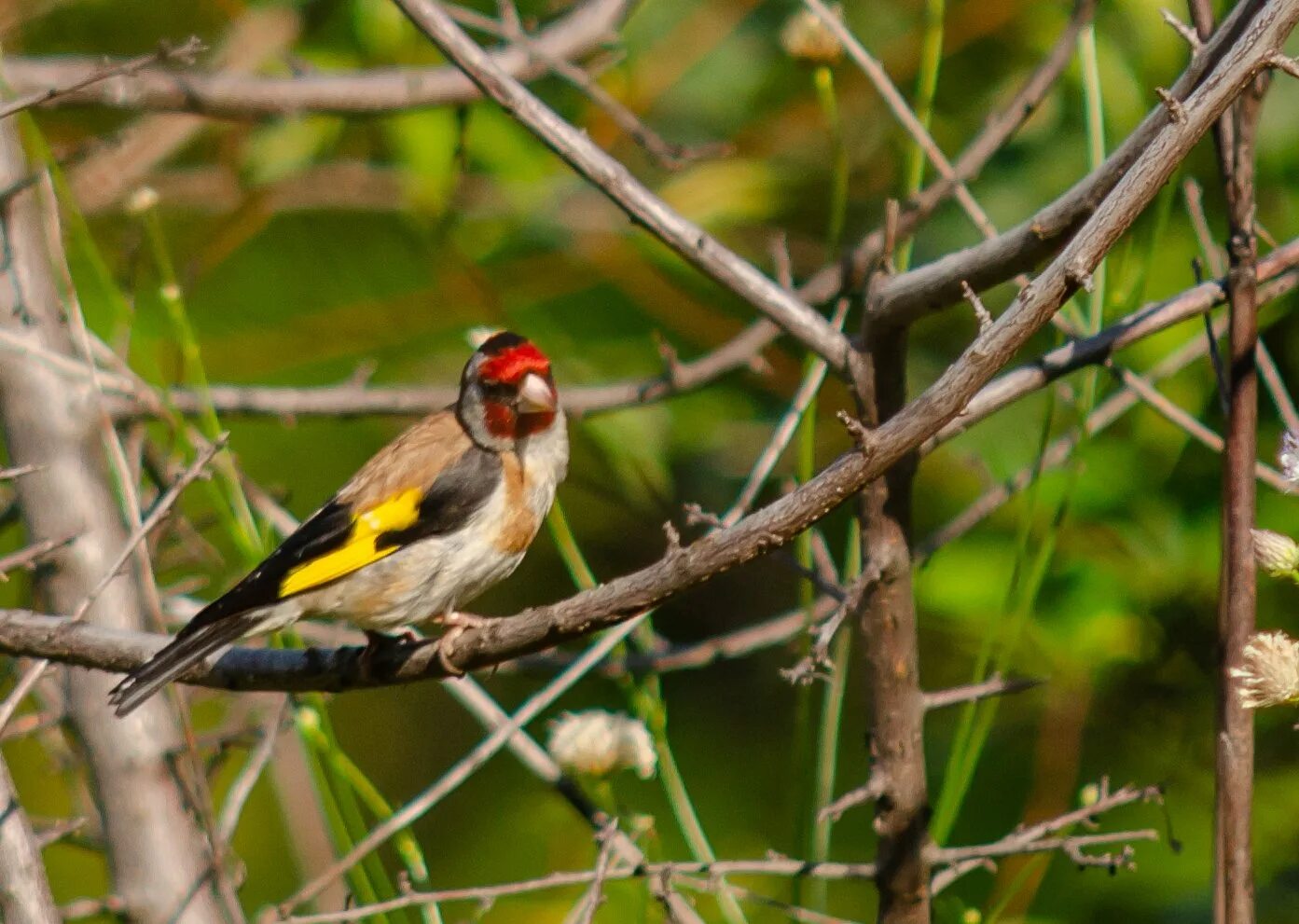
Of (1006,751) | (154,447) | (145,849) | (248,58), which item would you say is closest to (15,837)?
(145,849)

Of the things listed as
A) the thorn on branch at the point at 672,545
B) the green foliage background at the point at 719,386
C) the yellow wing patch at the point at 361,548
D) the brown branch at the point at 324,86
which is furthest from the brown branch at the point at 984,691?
the brown branch at the point at 324,86

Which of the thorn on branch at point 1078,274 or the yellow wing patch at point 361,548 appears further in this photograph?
the yellow wing patch at point 361,548

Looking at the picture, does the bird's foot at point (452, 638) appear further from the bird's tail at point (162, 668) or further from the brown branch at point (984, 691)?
the brown branch at point (984, 691)

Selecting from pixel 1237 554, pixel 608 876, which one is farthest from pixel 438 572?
pixel 1237 554

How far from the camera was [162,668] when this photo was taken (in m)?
2.62

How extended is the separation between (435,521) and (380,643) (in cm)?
28

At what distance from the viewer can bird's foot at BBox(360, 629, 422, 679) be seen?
Answer: 2749 millimetres

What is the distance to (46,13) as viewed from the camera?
198 inches

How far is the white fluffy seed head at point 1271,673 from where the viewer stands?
5.60ft

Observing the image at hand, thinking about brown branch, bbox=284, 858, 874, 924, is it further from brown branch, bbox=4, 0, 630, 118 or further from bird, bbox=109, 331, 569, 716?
brown branch, bbox=4, 0, 630, 118

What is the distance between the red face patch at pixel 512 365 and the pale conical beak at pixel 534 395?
0.02 m

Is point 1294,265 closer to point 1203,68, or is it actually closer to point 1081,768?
point 1203,68

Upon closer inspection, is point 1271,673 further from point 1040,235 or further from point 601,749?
point 601,749

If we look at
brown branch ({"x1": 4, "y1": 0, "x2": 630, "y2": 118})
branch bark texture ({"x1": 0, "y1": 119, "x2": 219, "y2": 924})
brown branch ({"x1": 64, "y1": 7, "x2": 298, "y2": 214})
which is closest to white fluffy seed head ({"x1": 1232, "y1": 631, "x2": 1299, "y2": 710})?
branch bark texture ({"x1": 0, "y1": 119, "x2": 219, "y2": 924})
